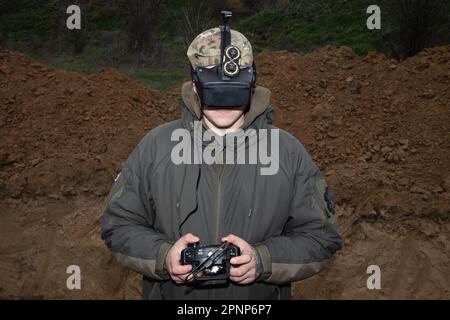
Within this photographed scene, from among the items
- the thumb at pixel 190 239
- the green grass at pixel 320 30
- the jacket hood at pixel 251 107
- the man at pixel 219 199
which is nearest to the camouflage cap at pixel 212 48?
the man at pixel 219 199

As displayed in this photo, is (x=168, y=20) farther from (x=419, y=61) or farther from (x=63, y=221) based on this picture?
(x=63, y=221)

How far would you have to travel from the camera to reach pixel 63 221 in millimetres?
6691

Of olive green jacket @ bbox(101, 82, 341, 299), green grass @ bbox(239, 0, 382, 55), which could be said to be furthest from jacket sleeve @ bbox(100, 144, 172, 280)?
green grass @ bbox(239, 0, 382, 55)

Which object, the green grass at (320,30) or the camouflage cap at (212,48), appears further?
the green grass at (320,30)

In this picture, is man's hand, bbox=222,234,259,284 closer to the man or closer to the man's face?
the man

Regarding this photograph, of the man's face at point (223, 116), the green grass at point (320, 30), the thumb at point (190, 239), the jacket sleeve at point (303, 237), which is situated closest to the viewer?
the thumb at point (190, 239)

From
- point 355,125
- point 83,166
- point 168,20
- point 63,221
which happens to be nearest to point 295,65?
point 355,125

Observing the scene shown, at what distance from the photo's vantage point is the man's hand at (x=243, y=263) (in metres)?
1.99

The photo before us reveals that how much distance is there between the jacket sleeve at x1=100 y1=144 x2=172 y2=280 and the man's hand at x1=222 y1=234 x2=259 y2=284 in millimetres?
289

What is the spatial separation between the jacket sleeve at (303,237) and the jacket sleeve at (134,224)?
1.44 ft

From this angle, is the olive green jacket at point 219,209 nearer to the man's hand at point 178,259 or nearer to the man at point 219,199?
the man at point 219,199

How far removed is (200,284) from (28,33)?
47.6ft

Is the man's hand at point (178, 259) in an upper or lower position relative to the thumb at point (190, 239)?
lower

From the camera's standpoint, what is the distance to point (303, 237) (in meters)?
2.20
